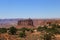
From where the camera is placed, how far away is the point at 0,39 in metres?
19.1

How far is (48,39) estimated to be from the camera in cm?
2625

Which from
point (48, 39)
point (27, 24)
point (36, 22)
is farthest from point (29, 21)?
point (48, 39)

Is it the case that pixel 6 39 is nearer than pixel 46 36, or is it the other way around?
pixel 6 39

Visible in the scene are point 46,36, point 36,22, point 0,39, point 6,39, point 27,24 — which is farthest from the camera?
point 36,22

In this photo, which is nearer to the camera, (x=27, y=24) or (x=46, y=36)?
(x=46, y=36)

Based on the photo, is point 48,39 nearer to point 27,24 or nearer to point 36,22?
point 27,24

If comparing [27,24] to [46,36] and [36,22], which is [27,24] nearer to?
[36,22]

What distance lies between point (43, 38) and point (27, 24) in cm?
10101

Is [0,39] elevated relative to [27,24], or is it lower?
elevated

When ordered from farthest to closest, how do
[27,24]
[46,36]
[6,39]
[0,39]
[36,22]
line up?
[36,22] → [27,24] → [46,36] → [6,39] → [0,39]

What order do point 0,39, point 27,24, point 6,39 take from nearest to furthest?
point 0,39
point 6,39
point 27,24

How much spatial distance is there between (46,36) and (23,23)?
10322 centimetres

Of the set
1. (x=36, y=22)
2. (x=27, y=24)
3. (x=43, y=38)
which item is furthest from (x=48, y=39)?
(x=36, y=22)

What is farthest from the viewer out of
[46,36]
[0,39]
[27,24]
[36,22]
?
[36,22]
